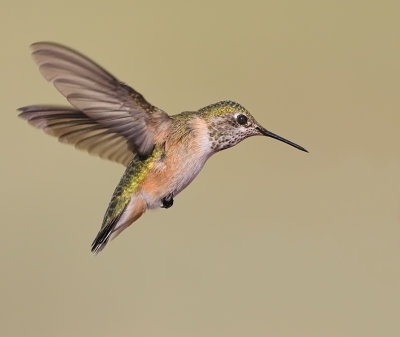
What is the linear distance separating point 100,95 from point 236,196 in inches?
59.3

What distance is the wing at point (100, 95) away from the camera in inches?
34.7

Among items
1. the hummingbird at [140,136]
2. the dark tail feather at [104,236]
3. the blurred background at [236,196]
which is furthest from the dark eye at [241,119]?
the blurred background at [236,196]

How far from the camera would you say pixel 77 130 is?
42.8 inches

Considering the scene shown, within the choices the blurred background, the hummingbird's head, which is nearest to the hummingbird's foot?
the hummingbird's head

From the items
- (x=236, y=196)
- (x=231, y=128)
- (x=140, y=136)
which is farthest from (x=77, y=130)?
(x=236, y=196)

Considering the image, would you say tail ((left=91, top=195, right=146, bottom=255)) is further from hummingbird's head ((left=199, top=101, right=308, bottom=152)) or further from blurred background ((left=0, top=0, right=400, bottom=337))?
blurred background ((left=0, top=0, right=400, bottom=337))

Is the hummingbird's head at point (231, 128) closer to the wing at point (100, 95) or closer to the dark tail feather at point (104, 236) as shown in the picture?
the wing at point (100, 95)

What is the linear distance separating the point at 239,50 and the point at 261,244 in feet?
2.61

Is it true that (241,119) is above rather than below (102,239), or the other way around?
above

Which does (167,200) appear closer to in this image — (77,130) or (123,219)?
(123,219)

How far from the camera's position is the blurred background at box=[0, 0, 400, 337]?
7.32 feet

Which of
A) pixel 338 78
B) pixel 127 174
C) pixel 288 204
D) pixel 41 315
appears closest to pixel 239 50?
pixel 338 78

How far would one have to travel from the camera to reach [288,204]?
8.03ft

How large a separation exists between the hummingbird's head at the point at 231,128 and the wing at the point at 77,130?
14 centimetres
